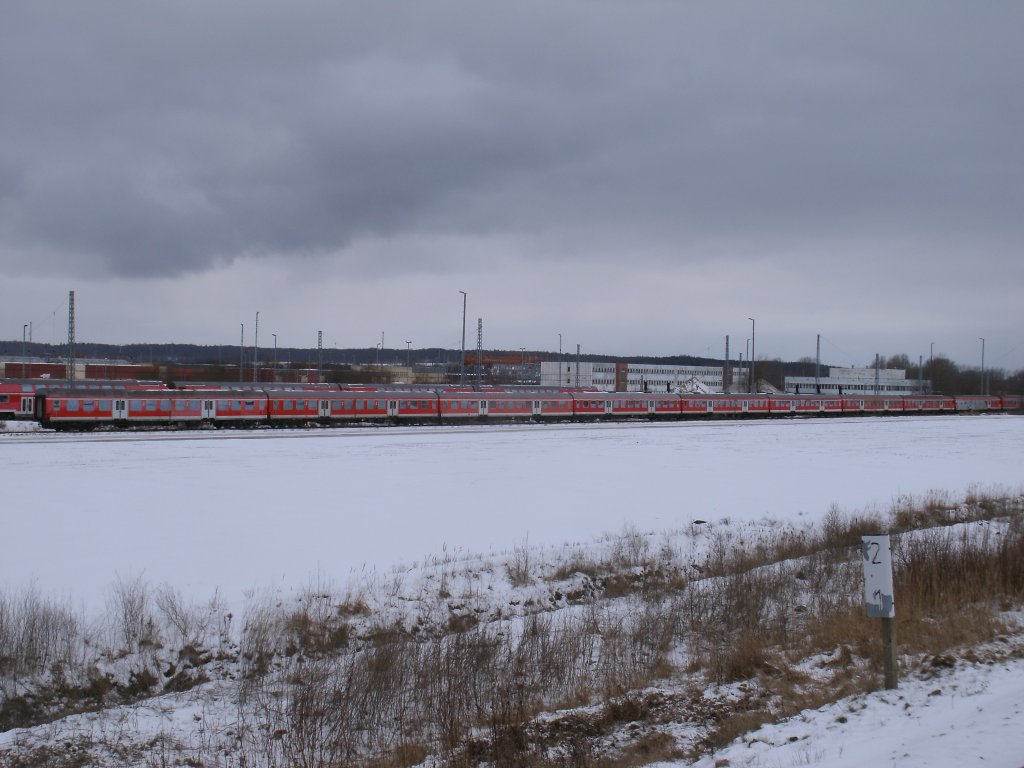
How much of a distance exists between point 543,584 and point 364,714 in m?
6.04

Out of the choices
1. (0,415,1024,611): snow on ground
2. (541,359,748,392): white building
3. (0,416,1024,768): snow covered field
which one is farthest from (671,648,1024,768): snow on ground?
(541,359,748,392): white building

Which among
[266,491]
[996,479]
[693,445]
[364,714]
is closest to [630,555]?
[364,714]

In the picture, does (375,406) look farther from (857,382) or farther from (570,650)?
(857,382)

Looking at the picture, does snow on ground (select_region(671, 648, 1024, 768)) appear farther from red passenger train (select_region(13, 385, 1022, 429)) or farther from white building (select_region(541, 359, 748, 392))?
white building (select_region(541, 359, 748, 392))

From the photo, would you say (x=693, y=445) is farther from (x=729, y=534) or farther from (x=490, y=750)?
(x=490, y=750)

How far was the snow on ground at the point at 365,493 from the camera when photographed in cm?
1488

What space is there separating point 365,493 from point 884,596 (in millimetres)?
17633

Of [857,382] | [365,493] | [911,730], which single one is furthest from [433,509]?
[857,382]

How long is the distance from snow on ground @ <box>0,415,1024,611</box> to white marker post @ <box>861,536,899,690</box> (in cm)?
935

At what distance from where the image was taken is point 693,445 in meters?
41.1

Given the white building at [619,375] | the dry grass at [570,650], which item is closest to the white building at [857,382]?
the white building at [619,375]

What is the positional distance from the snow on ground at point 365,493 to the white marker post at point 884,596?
935 centimetres

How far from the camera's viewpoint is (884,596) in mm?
7215

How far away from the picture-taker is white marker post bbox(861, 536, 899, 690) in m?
7.19
